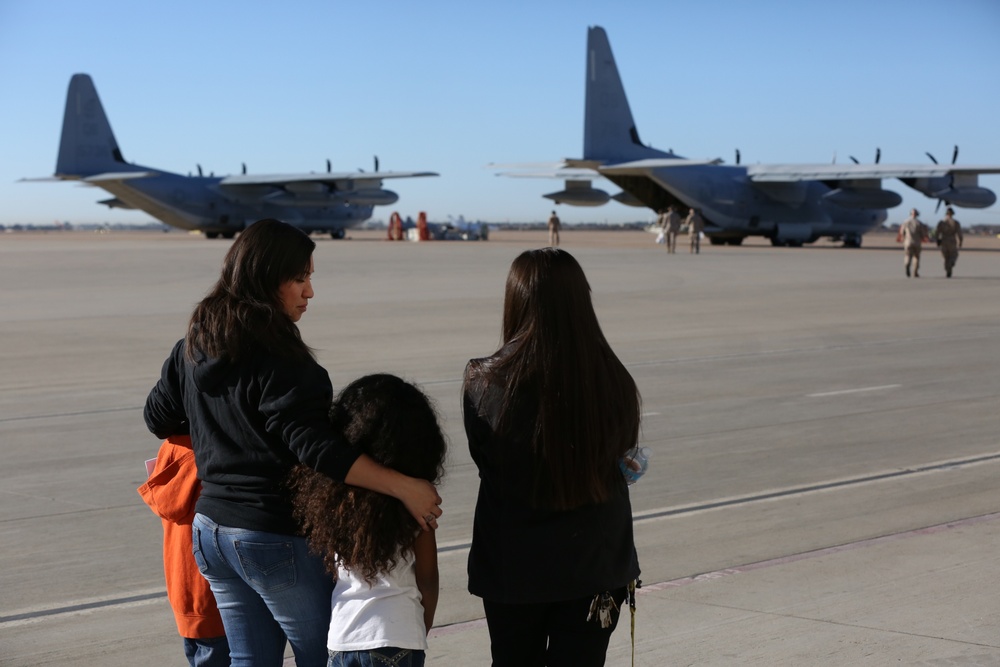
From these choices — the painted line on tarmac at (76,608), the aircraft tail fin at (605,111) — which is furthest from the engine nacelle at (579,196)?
→ the painted line on tarmac at (76,608)

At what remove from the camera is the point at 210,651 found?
3416mm

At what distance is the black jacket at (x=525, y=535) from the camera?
306 cm

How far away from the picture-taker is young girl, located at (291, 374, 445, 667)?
2.90m

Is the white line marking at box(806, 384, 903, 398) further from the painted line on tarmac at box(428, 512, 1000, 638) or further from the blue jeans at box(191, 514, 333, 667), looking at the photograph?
the blue jeans at box(191, 514, 333, 667)

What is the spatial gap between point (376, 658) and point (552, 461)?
66 cm

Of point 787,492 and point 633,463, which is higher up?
point 633,463

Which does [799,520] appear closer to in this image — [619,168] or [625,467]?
[625,467]

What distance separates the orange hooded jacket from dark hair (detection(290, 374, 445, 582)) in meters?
0.54

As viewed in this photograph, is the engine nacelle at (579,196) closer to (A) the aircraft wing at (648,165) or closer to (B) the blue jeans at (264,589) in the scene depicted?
(A) the aircraft wing at (648,165)

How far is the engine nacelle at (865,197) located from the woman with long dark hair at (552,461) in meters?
45.6

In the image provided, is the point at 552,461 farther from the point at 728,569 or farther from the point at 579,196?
the point at 579,196

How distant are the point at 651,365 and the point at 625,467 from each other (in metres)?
10.3

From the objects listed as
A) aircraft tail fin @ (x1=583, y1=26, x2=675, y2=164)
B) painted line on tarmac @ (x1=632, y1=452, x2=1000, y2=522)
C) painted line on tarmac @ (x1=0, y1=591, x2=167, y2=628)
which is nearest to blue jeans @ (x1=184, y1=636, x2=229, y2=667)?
painted line on tarmac @ (x1=0, y1=591, x2=167, y2=628)

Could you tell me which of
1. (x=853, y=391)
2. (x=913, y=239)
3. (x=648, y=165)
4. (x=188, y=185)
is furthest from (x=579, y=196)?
(x=853, y=391)
